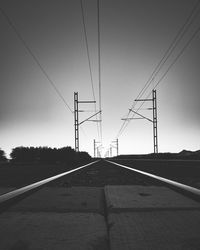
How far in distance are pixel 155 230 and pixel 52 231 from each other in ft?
2.61

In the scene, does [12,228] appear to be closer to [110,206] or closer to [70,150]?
[110,206]

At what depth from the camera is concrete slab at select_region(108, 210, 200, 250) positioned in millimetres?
1653

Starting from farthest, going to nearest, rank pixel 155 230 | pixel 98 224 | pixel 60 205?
pixel 60 205, pixel 98 224, pixel 155 230

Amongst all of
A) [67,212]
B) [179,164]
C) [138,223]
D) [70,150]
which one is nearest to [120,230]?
[138,223]

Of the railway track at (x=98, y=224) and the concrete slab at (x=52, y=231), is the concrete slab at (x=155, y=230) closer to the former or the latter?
the railway track at (x=98, y=224)

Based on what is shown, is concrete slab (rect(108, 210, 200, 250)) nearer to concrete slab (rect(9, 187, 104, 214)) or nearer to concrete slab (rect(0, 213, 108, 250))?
concrete slab (rect(0, 213, 108, 250))

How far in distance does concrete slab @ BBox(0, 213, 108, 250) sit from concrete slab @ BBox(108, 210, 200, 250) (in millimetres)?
115

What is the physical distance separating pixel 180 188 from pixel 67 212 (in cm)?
126

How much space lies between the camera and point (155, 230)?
195 centimetres

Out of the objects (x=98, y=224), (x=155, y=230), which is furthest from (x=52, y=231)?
(x=155, y=230)

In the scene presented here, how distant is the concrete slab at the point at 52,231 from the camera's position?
167 centimetres

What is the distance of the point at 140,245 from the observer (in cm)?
167

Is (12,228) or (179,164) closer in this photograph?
(12,228)

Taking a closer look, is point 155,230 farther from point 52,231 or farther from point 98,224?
point 52,231
